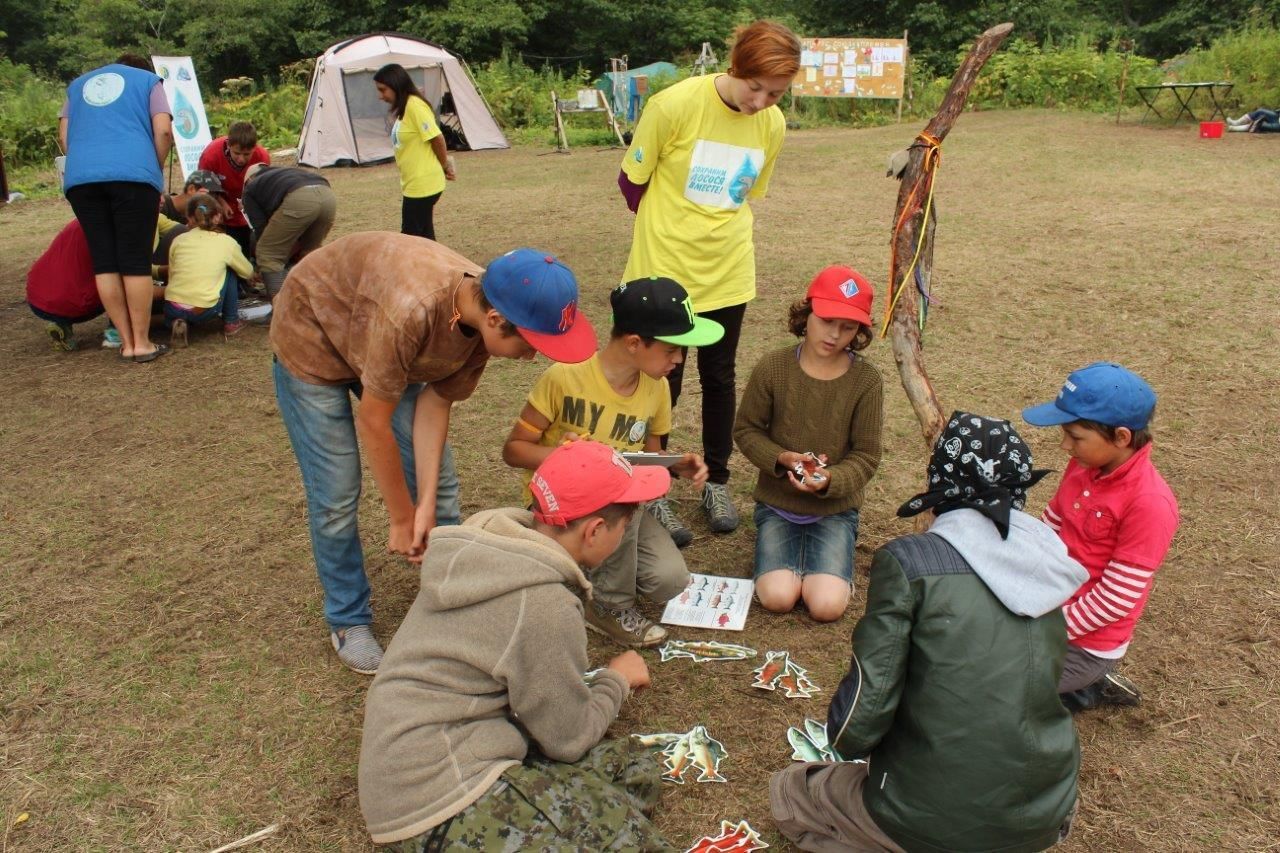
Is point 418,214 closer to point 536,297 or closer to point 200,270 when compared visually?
point 200,270

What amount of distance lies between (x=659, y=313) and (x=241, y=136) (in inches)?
219

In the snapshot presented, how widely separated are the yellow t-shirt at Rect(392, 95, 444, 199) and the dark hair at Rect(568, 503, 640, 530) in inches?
226

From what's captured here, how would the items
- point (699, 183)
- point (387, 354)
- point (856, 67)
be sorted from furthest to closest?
point (856, 67)
point (699, 183)
point (387, 354)

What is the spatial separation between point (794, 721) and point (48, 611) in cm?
→ 273

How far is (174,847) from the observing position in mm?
2436

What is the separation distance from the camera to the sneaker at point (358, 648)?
307 cm

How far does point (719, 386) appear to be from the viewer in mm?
3918

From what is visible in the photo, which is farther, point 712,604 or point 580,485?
point 712,604

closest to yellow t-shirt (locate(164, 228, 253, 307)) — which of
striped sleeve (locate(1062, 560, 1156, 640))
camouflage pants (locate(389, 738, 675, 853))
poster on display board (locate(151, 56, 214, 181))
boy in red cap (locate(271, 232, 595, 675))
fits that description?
boy in red cap (locate(271, 232, 595, 675))

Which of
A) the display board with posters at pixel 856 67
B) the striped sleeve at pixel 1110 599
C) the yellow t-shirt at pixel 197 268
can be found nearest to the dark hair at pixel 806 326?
the striped sleeve at pixel 1110 599

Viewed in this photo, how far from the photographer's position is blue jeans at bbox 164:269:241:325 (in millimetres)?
6461

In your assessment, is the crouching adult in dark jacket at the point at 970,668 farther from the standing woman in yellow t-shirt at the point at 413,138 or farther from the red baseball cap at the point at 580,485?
the standing woman in yellow t-shirt at the point at 413,138

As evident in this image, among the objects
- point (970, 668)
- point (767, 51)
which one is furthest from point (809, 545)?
point (767, 51)

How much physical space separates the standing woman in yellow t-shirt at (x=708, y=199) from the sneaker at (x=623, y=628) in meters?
0.61
